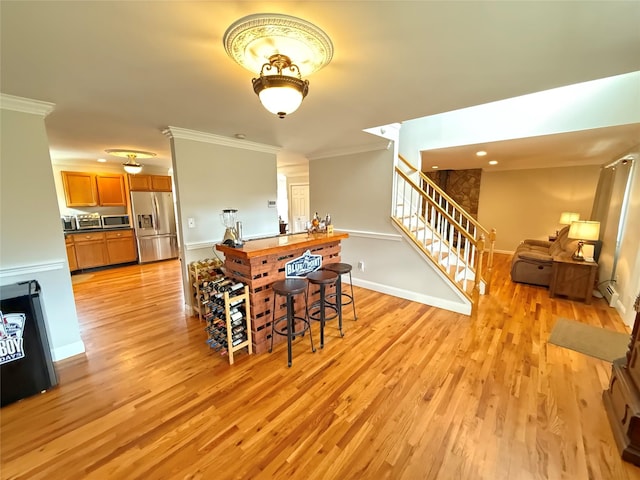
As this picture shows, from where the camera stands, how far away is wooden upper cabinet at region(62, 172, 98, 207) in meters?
5.41

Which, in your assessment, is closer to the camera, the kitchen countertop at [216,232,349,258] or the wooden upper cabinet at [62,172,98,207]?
the kitchen countertop at [216,232,349,258]

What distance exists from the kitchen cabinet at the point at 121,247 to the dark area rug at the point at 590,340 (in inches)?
305

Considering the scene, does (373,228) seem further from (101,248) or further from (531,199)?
(101,248)

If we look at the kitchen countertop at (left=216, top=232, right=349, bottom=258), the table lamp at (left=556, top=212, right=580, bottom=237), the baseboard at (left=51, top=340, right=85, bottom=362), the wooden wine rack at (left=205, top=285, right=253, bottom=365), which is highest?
the table lamp at (left=556, top=212, right=580, bottom=237)

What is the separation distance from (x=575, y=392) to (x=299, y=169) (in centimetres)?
632

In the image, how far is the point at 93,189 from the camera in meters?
5.70

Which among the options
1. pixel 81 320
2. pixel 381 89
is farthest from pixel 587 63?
pixel 81 320

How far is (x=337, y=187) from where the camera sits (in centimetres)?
451

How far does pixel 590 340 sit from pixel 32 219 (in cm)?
563

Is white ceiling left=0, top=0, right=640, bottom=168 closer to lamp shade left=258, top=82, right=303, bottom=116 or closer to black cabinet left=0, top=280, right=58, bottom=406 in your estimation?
lamp shade left=258, top=82, right=303, bottom=116

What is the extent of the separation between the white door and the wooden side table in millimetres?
5384

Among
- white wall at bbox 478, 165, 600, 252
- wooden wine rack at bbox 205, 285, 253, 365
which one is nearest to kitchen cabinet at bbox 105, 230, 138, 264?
wooden wine rack at bbox 205, 285, 253, 365

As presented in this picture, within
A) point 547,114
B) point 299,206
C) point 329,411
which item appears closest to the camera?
point 329,411

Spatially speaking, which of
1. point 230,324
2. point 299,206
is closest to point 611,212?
point 230,324
